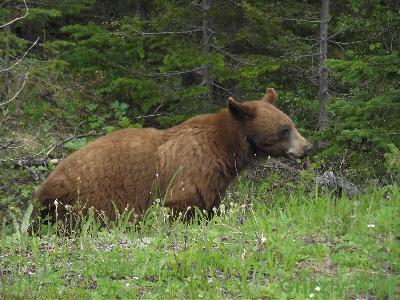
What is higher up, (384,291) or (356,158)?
(384,291)

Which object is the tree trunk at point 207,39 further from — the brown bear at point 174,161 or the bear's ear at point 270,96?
the brown bear at point 174,161

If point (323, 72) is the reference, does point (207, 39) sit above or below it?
above

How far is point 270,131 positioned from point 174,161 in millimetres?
1204

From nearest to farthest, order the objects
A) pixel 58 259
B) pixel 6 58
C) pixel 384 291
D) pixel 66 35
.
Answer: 1. pixel 384 291
2. pixel 58 259
3. pixel 6 58
4. pixel 66 35

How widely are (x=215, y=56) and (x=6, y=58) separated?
3.82m

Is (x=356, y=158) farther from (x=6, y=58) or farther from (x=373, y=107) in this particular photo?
(x=6, y=58)

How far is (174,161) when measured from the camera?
7.80m

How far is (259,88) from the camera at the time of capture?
42.8ft

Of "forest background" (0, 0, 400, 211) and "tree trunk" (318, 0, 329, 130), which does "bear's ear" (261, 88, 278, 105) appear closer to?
"forest background" (0, 0, 400, 211)

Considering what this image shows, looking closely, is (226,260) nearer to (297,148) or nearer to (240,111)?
(240,111)

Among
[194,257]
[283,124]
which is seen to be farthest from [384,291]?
[283,124]

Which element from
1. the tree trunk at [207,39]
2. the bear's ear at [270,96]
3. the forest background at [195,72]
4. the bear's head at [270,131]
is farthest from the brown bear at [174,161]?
the tree trunk at [207,39]

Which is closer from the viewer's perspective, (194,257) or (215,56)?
(194,257)

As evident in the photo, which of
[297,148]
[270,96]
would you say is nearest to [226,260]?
[297,148]
